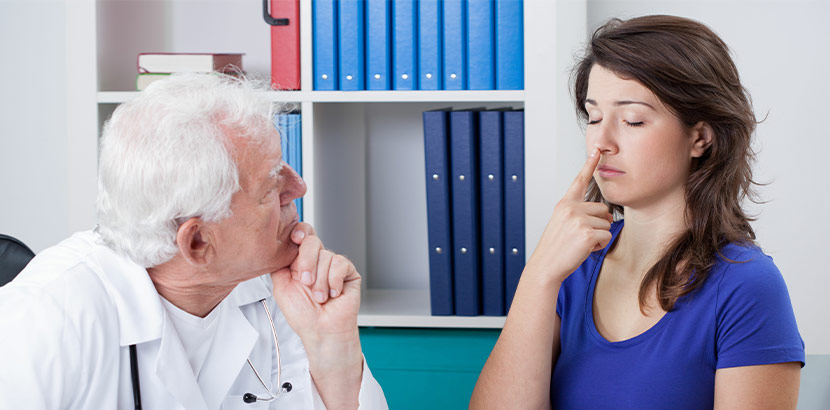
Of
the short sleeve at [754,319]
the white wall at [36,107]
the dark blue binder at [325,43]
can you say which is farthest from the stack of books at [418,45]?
the white wall at [36,107]

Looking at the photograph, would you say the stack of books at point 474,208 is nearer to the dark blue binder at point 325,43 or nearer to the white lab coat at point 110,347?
the dark blue binder at point 325,43

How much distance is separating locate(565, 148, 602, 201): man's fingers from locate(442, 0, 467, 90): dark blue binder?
2.08ft

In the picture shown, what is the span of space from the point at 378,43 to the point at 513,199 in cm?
51

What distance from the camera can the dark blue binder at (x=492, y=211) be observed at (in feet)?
5.72

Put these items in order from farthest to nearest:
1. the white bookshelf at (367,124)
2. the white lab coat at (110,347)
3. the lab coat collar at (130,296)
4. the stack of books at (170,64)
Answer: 1. the stack of books at (170,64)
2. the white bookshelf at (367,124)
3. the lab coat collar at (130,296)
4. the white lab coat at (110,347)

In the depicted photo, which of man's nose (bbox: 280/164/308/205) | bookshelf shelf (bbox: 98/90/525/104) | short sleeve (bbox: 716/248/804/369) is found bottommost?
short sleeve (bbox: 716/248/804/369)

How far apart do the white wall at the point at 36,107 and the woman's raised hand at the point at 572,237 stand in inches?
65.6

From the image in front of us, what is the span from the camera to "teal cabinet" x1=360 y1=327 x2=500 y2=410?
1750 millimetres

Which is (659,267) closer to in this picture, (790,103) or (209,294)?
(209,294)

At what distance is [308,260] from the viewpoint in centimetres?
108

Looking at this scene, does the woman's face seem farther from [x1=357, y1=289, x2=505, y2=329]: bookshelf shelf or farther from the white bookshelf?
[x1=357, y1=289, x2=505, y2=329]: bookshelf shelf

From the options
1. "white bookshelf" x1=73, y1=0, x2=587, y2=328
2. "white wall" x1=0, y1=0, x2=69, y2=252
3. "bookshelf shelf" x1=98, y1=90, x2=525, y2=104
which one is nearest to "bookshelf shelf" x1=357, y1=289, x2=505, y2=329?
"white bookshelf" x1=73, y1=0, x2=587, y2=328

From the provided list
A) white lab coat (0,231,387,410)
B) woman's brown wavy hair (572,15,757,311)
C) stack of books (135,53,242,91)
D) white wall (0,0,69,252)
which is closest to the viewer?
white lab coat (0,231,387,410)

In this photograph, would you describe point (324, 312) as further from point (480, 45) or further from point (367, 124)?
point (367, 124)
